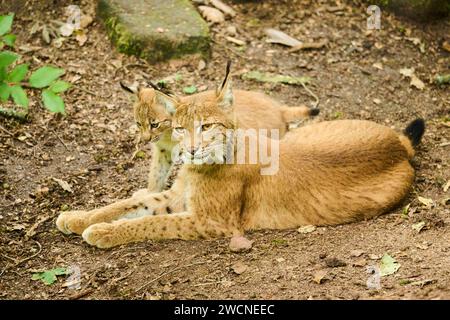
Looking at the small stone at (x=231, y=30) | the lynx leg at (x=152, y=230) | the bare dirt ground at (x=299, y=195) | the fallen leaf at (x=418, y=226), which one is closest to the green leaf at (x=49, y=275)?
the bare dirt ground at (x=299, y=195)

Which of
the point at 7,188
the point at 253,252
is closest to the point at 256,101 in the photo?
the point at 253,252

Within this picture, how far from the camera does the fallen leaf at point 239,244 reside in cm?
Result: 529

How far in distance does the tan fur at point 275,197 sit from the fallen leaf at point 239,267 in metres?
0.49

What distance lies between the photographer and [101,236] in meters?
5.43

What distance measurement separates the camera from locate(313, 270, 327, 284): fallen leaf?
15.5 ft

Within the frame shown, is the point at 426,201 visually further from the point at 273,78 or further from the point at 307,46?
the point at 307,46

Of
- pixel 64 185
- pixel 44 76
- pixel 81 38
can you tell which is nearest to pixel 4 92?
pixel 44 76

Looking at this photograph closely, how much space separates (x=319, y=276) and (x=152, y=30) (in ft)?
13.8

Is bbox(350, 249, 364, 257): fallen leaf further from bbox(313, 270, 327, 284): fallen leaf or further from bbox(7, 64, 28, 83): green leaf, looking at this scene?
bbox(7, 64, 28, 83): green leaf

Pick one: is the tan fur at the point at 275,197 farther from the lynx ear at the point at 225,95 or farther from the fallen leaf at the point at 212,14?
the fallen leaf at the point at 212,14

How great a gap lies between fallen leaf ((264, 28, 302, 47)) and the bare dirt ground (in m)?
0.10

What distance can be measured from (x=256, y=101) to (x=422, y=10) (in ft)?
10.7

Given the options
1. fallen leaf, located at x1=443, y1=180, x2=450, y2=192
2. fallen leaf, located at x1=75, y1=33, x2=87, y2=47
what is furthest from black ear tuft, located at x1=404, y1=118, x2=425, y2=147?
fallen leaf, located at x1=75, y1=33, x2=87, y2=47

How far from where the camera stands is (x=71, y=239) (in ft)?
18.4
